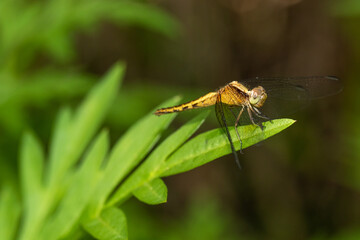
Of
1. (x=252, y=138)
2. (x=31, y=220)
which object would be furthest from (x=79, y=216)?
(x=252, y=138)

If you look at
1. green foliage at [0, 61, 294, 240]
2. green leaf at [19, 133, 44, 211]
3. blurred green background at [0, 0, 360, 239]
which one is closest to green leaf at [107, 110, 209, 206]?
green foliage at [0, 61, 294, 240]

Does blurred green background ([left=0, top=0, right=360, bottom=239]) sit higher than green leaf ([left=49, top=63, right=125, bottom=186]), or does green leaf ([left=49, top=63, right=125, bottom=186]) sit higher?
green leaf ([left=49, top=63, right=125, bottom=186])

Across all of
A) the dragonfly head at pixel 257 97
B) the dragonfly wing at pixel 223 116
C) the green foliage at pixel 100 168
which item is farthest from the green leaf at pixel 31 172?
the dragonfly head at pixel 257 97

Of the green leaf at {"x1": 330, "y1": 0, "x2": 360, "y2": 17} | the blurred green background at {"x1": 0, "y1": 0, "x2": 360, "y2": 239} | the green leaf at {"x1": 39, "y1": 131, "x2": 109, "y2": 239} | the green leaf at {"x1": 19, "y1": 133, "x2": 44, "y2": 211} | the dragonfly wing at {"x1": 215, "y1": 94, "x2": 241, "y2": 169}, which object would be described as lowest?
the blurred green background at {"x1": 0, "y1": 0, "x2": 360, "y2": 239}

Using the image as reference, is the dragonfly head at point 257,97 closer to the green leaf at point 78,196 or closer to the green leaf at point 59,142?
the green leaf at point 78,196

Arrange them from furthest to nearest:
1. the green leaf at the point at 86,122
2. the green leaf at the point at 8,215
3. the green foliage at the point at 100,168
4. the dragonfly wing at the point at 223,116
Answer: the green leaf at the point at 86,122, the green leaf at the point at 8,215, the dragonfly wing at the point at 223,116, the green foliage at the point at 100,168

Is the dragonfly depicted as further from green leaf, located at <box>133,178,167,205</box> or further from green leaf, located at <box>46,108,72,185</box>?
green leaf, located at <box>46,108,72,185</box>
